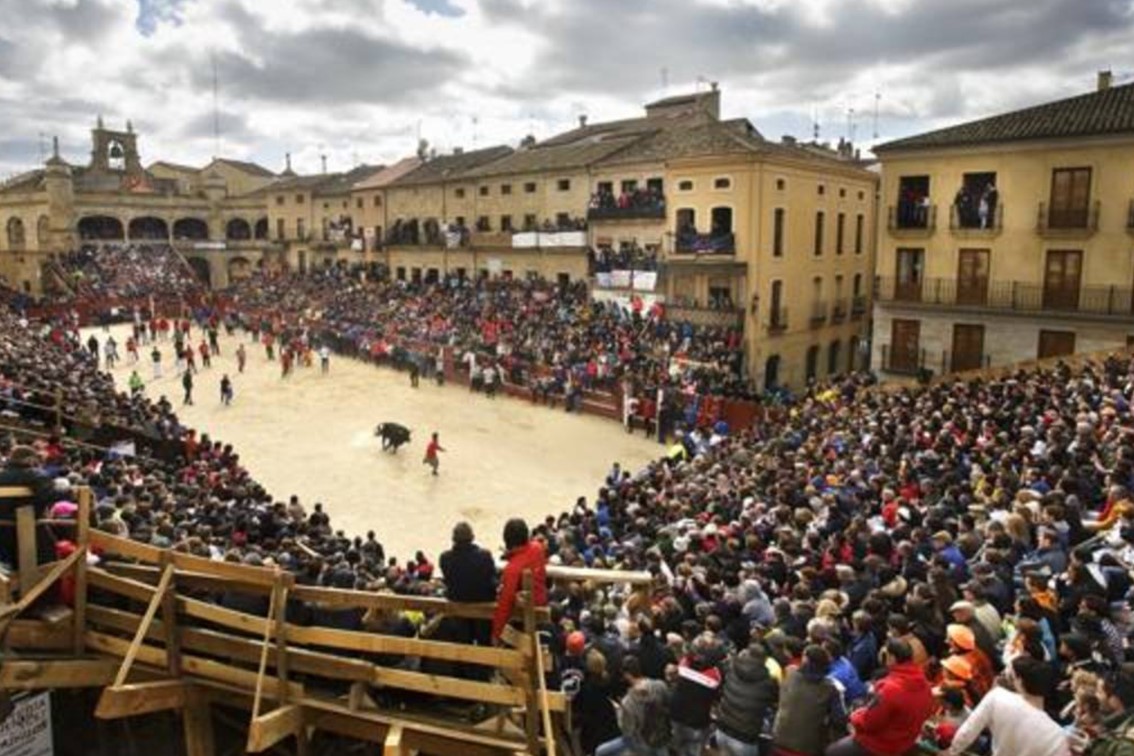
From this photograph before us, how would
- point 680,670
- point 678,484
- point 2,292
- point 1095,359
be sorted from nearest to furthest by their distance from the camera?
point 680,670 < point 678,484 < point 1095,359 < point 2,292

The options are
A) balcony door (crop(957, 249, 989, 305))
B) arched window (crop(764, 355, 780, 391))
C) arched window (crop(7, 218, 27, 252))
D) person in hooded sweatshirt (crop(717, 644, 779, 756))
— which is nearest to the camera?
person in hooded sweatshirt (crop(717, 644, 779, 756))

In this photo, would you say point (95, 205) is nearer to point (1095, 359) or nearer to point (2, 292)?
point (2, 292)

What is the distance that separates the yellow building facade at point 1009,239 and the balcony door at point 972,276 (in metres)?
0.04

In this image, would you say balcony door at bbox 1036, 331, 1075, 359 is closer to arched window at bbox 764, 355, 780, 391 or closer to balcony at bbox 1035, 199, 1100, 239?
balcony at bbox 1035, 199, 1100, 239

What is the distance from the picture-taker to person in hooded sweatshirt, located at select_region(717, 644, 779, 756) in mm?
6164

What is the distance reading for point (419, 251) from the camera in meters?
51.0

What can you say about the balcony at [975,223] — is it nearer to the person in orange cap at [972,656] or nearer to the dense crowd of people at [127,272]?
the person in orange cap at [972,656]

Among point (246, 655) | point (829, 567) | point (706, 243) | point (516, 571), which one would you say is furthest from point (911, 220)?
point (246, 655)

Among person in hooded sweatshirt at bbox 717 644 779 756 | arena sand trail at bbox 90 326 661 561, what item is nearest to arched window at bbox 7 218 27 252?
arena sand trail at bbox 90 326 661 561

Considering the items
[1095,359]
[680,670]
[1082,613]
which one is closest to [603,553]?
[680,670]

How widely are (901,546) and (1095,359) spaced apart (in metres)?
15.3

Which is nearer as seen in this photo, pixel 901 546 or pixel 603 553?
pixel 901 546

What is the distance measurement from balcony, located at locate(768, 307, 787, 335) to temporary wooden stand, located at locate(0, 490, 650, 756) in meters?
26.6

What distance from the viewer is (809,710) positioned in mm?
5828
